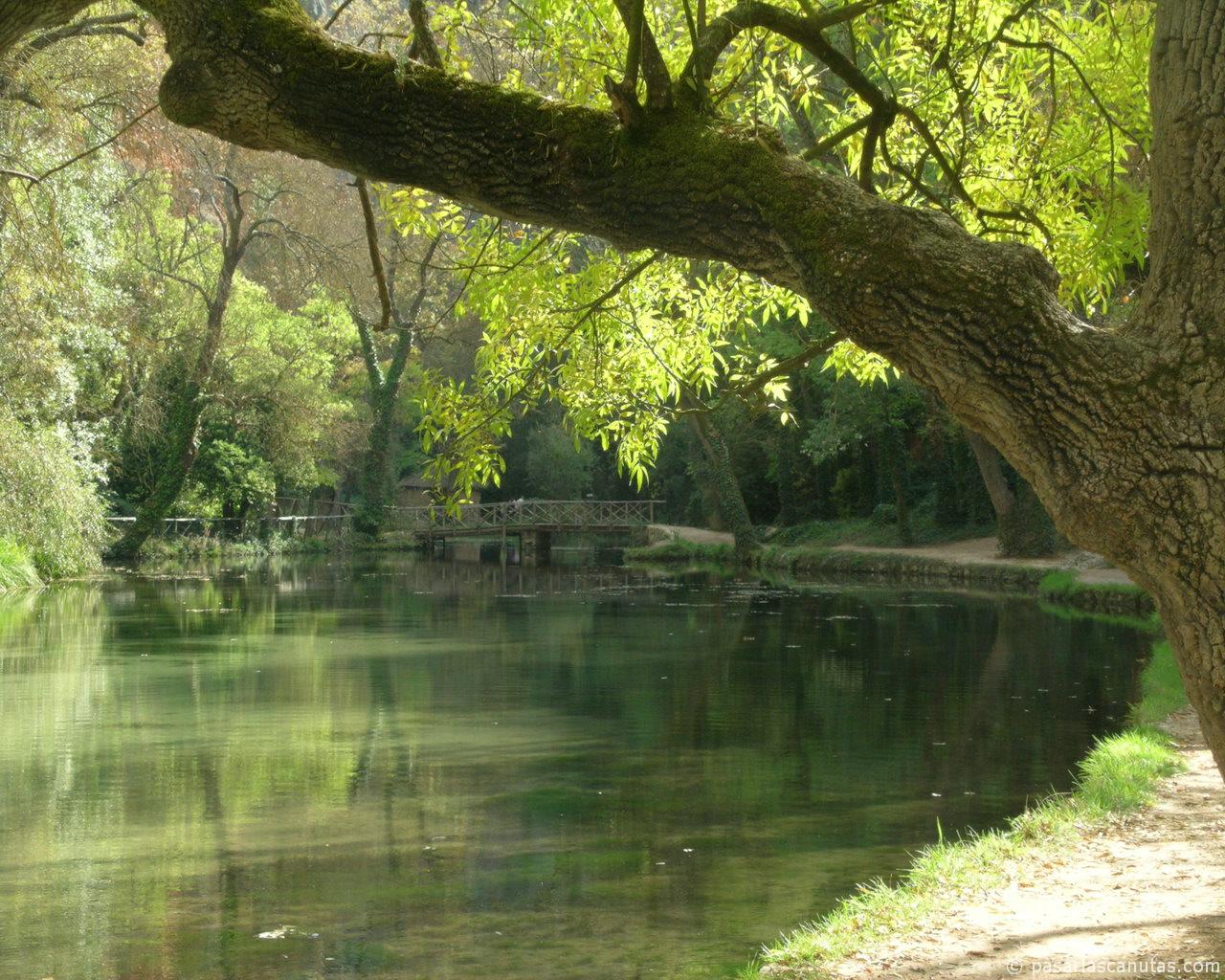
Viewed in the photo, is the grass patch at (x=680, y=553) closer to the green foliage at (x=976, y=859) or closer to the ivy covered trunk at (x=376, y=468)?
the ivy covered trunk at (x=376, y=468)

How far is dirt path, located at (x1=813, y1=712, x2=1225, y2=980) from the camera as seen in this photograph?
15.3ft

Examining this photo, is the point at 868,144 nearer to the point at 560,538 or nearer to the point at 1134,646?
the point at 1134,646

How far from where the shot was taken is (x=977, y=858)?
6539mm

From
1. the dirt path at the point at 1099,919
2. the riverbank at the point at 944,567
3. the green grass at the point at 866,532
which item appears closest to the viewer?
the dirt path at the point at 1099,919

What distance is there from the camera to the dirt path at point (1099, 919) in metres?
4.67

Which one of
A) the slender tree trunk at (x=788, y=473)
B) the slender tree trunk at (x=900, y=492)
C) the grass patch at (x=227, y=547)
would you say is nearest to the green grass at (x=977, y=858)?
the slender tree trunk at (x=900, y=492)

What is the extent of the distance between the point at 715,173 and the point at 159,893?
5.37 metres

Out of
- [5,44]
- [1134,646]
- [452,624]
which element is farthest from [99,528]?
[5,44]

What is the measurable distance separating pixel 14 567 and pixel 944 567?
58.7 feet

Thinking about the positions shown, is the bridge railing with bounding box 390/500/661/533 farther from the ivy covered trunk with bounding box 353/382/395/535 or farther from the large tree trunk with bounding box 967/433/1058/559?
the large tree trunk with bounding box 967/433/1058/559

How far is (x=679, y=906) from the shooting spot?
6852 millimetres

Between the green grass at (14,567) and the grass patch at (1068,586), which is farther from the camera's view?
the green grass at (14,567)

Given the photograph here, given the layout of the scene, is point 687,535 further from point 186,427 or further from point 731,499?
point 186,427

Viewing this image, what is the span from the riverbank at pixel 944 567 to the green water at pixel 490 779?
8.65 feet
